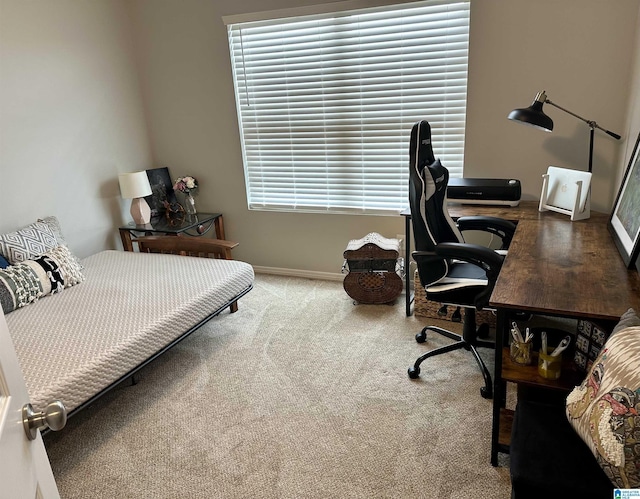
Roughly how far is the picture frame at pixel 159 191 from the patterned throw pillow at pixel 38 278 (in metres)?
1.08

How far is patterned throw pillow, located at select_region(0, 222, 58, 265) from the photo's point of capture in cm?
275

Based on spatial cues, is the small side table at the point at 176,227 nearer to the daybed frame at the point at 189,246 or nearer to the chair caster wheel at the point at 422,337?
the daybed frame at the point at 189,246

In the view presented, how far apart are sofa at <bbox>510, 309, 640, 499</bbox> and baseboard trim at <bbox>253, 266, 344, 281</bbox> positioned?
7.95 ft

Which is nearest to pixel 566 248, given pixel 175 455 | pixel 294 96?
pixel 175 455

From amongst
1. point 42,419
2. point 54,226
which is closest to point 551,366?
point 42,419

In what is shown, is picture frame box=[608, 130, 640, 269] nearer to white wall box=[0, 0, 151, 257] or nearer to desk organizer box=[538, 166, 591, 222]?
desk organizer box=[538, 166, 591, 222]

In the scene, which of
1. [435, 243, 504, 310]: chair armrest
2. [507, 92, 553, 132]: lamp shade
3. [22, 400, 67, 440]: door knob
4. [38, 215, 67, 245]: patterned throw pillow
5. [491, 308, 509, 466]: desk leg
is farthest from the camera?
[38, 215, 67, 245]: patterned throw pillow

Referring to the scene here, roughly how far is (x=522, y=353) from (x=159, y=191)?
329 cm

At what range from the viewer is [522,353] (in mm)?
1775

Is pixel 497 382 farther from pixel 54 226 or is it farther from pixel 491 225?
pixel 54 226

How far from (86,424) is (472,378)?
1980 mm

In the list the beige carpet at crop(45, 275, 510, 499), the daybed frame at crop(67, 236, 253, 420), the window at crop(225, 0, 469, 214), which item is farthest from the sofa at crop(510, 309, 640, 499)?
the window at crop(225, 0, 469, 214)

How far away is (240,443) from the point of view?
81.1 inches

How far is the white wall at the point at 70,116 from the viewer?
2.99 meters
